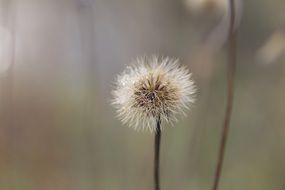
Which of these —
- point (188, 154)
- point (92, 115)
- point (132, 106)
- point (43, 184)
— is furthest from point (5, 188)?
point (132, 106)

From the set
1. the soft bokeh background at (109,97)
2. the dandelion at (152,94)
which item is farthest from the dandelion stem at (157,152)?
the soft bokeh background at (109,97)

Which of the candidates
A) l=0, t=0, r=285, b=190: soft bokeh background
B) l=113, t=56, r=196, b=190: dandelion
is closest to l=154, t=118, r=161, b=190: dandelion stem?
l=113, t=56, r=196, b=190: dandelion

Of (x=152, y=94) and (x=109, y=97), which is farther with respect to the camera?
(x=109, y=97)

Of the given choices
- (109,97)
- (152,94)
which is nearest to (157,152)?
(152,94)

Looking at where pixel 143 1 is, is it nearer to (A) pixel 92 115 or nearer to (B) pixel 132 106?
(A) pixel 92 115

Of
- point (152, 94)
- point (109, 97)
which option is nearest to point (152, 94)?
point (152, 94)

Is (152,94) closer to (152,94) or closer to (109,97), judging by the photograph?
(152,94)

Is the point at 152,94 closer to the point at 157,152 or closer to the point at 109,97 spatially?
the point at 157,152
